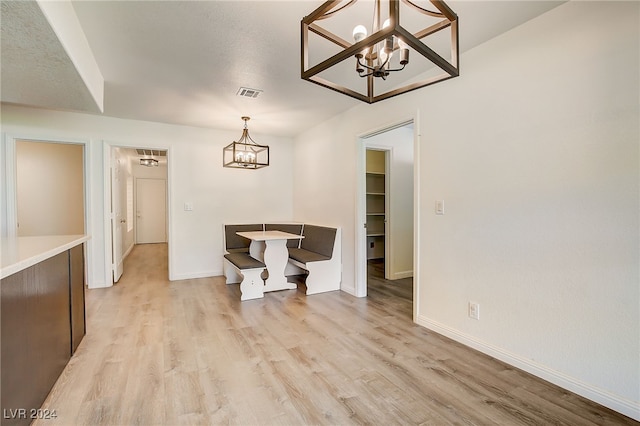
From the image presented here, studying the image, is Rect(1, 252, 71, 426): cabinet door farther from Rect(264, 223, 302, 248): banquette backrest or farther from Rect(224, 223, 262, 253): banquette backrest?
Rect(264, 223, 302, 248): banquette backrest

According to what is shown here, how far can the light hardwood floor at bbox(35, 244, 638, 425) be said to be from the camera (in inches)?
64.6

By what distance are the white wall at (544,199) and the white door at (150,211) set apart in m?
8.65

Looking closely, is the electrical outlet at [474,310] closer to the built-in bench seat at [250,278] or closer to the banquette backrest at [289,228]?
the built-in bench seat at [250,278]

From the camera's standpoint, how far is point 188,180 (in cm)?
471

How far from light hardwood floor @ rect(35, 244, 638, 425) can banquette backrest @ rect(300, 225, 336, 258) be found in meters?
0.97

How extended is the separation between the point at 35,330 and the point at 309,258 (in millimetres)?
2733

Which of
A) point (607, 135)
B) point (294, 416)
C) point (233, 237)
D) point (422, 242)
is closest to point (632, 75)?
point (607, 135)

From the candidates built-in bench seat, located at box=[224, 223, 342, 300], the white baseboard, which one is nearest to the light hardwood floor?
the white baseboard

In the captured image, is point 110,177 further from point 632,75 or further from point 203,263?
Answer: point 632,75

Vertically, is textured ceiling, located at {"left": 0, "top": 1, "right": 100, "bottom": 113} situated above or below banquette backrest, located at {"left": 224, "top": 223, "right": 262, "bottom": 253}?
above

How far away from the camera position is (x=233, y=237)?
15.6 ft

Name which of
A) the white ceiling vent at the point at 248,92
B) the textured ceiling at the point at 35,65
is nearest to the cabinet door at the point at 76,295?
the textured ceiling at the point at 35,65

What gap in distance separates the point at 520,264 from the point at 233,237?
3.81 metres

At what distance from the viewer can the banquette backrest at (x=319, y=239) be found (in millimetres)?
4051
